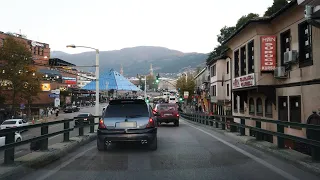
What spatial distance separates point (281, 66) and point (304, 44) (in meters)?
2.54

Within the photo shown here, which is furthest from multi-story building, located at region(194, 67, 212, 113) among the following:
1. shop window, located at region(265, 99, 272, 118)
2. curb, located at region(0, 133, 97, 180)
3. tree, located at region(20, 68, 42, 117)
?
curb, located at region(0, 133, 97, 180)

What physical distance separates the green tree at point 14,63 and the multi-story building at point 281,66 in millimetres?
37244

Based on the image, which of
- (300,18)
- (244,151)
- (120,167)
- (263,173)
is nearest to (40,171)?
(120,167)

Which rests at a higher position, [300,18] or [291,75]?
[300,18]

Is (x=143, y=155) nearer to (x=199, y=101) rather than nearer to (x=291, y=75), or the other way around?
(x=291, y=75)

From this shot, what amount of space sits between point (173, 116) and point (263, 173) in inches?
702

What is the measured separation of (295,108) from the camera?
1842 centimetres

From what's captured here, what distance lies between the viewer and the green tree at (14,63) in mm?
52031

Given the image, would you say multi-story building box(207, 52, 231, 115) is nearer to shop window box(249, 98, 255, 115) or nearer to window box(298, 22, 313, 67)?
shop window box(249, 98, 255, 115)

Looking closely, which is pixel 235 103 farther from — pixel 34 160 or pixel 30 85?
pixel 30 85

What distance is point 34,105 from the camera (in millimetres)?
78750

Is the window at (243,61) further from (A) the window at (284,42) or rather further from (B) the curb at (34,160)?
(B) the curb at (34,160)

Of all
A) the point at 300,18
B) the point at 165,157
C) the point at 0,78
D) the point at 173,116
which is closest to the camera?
the point at 165,157

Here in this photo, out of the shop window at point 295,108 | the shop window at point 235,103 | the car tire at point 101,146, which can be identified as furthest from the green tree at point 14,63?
the car tire at point 101,146
